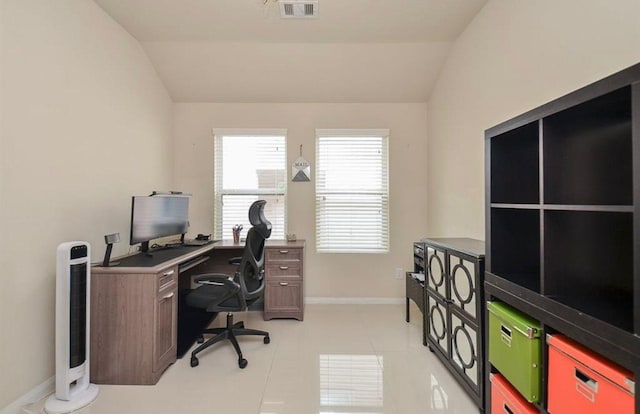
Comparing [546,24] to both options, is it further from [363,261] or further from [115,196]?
[115,196]

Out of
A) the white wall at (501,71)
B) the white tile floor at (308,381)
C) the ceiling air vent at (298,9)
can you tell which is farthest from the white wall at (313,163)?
the ceiling air vent at (298,9)

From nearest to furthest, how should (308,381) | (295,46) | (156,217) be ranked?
(308,381), (156,217), (295,46)

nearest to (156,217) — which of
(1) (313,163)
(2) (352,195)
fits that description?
(1) (313,163)

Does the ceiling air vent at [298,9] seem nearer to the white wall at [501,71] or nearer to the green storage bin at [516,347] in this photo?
the white wall at [501,71]

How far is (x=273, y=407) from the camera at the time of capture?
1.79 m

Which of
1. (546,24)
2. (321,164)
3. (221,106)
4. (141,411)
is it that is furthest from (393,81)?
(141,411)

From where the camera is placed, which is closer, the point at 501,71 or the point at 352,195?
the point at 501,71

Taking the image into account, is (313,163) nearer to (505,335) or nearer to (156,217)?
(156,217)

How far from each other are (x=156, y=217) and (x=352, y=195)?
7.54 feet

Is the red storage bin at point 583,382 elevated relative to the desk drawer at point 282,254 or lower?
lower

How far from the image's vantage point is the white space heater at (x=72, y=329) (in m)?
1.75

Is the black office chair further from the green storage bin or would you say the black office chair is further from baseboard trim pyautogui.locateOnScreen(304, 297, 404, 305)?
the green storage bin

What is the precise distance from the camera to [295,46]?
3029mm

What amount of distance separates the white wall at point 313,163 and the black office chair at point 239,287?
1.28 metres
